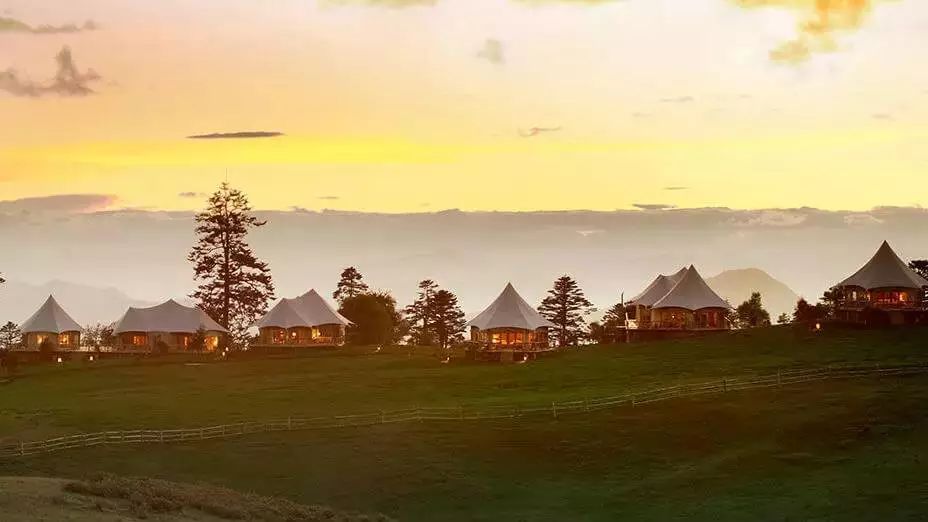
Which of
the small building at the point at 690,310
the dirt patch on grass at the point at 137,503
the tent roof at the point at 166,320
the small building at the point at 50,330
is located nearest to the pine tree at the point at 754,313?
the small building at the point at 690,310

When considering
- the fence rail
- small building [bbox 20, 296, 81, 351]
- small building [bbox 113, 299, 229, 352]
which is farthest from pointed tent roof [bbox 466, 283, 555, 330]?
small building [bbox 20, 296, 81, 351]

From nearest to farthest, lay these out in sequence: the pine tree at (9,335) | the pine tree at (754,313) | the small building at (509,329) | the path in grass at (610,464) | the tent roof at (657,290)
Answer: the path in grass at (610,464) < the small building at (509,329) < the tent roof at (657,290) < the pine tree at (754,313) < the pine tree at (9,335)

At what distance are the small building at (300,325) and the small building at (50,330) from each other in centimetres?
2095

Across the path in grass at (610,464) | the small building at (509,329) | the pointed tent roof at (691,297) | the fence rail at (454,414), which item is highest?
the pointed tent roof at (691,297)

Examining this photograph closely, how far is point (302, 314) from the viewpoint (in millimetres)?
114062

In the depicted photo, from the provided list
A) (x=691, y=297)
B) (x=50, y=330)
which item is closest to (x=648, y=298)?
(x=691, y=297)

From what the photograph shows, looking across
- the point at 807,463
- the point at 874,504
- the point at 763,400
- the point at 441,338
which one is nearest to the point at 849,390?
the point at 763,400

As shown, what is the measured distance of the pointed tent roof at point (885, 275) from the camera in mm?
95250

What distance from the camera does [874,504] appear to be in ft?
152

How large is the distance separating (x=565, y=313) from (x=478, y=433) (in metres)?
88.5

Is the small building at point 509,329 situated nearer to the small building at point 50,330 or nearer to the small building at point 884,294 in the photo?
the small building at point 884,294

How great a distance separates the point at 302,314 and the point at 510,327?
83.0 feet

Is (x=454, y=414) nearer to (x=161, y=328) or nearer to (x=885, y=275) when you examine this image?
(x=885, y=275)

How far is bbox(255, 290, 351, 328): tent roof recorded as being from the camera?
11238cm
